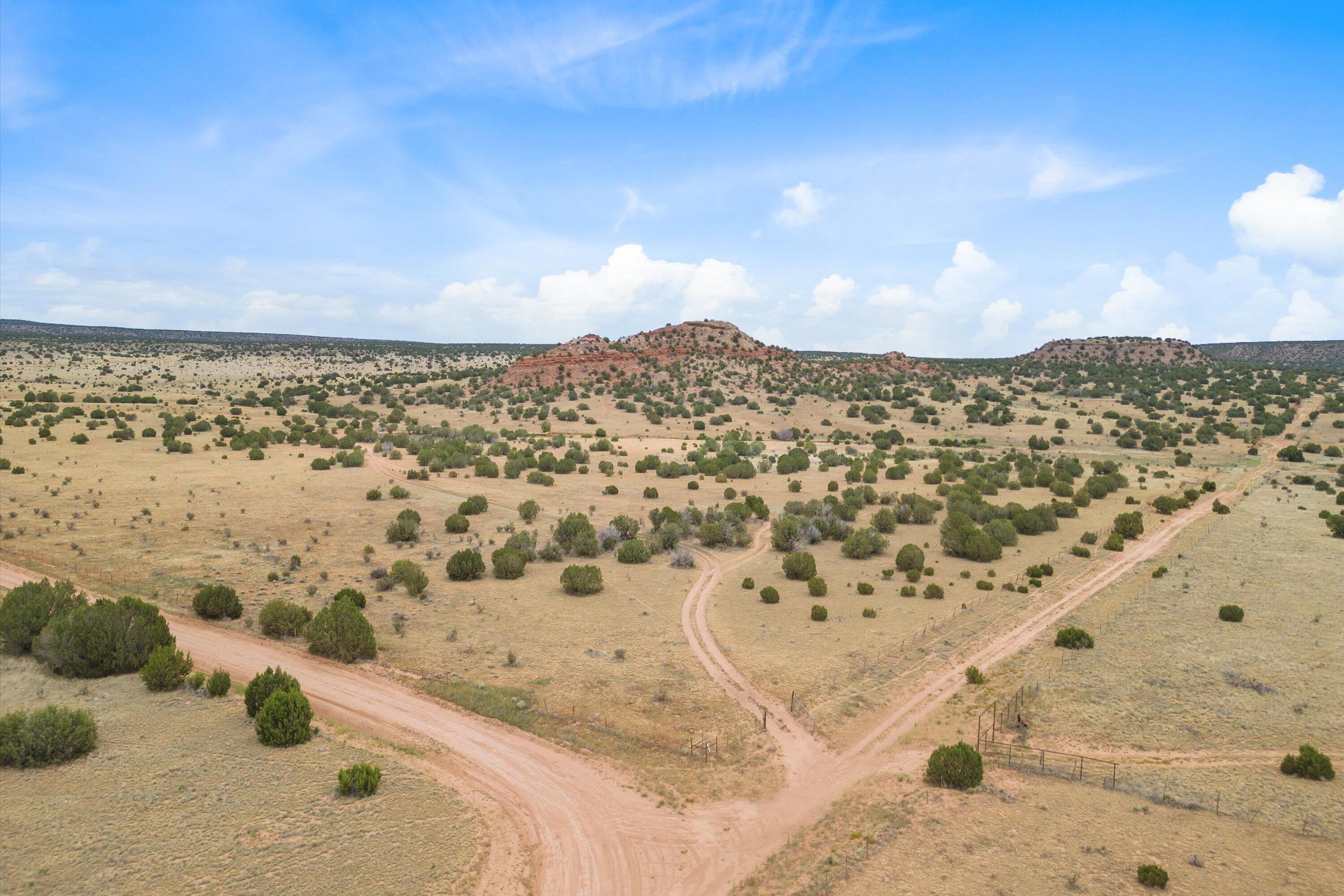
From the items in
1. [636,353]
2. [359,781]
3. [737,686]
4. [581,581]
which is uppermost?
[636,353]

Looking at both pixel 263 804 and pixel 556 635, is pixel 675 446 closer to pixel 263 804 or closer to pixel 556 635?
pixel 556 635

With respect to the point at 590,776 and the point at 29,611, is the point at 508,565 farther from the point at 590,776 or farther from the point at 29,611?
the point at 29,611

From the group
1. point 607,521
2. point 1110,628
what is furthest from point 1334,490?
point 607,521

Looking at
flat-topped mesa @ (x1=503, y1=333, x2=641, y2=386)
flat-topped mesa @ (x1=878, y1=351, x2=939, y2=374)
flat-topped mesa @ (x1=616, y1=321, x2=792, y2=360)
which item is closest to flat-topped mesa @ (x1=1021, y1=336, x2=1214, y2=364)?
flat-topped mesa @ (x1=878, y1=351, x2=939, y2=374)

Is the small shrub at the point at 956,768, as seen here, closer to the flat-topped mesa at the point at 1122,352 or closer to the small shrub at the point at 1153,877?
the small shrub at the point at 1153,877

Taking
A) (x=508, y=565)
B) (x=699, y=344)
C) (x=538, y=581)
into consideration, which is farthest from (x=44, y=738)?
Result: (x=699, y=344)

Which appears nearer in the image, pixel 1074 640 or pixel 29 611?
pixel 29 611

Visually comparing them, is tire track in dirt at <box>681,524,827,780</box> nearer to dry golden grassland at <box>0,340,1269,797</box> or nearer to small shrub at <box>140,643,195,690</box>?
dry golden grassland at <box>0,340,1269,797</box>

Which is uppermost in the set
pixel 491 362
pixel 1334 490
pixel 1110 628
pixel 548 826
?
pixel 491 362
